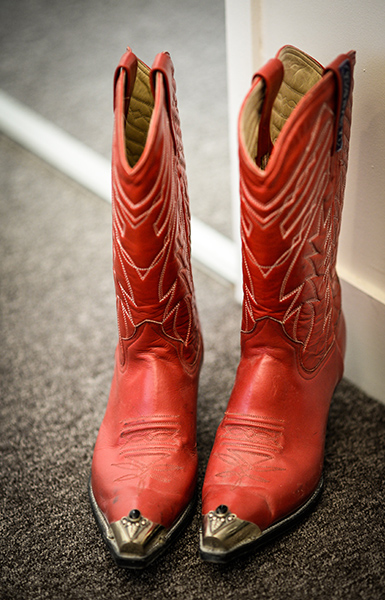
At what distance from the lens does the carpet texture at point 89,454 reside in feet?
2.67

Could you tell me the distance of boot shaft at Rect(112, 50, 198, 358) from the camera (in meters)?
0.74

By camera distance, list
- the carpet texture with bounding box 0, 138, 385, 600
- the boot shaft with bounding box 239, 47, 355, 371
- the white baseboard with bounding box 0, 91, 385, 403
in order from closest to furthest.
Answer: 1. the boot shaft with bounding box 239, 47, 355, 371
2. the carpet texture with bounding box 0, 138, 385, 600
3. the white baseboard with bounding box 0, 91, 385, 403

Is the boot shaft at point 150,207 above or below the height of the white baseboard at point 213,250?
above

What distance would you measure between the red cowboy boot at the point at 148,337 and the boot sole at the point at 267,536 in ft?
0.24

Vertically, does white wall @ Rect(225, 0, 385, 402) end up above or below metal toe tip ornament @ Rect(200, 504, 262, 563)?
above

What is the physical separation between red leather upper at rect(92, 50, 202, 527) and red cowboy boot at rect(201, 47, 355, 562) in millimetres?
70

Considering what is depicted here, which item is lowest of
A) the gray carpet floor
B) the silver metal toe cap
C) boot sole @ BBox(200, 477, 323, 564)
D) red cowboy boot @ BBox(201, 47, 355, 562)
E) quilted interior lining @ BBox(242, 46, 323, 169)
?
the gray carpet floor

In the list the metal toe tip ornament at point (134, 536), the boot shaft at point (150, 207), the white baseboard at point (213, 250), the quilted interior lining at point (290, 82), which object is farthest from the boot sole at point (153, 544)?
the quilted interior lining at point (290, 82)

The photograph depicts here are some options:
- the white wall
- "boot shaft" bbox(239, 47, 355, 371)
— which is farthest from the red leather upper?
the white wall

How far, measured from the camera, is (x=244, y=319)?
0.87 meters

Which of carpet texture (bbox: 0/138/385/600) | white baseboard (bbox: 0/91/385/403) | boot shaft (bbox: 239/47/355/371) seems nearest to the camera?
boot shaft (bbox: 239/47/355/371)

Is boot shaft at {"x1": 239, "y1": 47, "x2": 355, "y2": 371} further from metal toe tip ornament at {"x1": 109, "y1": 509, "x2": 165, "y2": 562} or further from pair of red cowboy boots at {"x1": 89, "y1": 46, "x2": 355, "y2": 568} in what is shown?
metal toe tip ornament at {"x1": 109, "y1": 509, "x2": 165, "y2": 562}

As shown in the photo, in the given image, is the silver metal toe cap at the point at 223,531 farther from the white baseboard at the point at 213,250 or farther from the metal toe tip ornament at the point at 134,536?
the white baseboard at the point at 213,250

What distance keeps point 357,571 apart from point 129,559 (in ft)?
1.01
